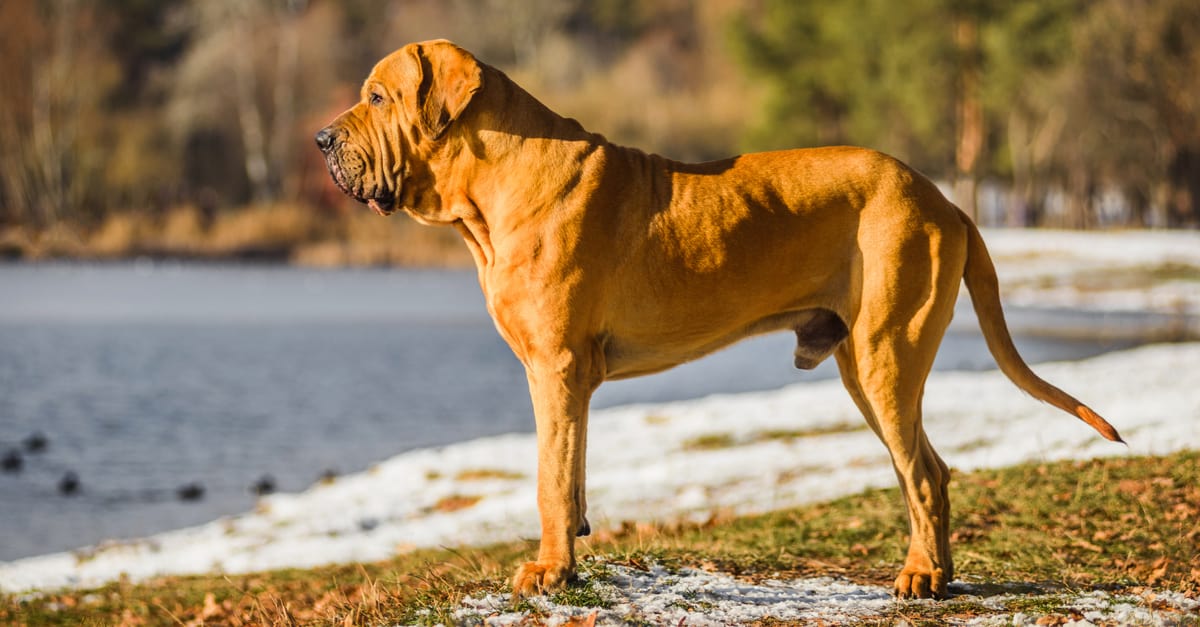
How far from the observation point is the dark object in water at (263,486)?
14.7 metres

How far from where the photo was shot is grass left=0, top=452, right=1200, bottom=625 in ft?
18.8

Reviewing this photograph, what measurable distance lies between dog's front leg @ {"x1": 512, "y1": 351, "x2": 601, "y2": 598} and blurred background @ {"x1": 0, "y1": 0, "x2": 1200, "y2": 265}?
44.9m

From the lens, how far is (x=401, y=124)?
5254 millimetres

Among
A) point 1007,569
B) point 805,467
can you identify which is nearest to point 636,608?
point 1007,569

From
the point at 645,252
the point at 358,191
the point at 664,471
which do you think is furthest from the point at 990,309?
the point at 664,471

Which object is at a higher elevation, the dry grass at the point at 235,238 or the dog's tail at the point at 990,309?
the dog's tail at the point at 990,309

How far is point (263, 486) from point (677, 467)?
5328 mm

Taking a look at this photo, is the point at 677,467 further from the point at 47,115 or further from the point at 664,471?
the point at 47,115

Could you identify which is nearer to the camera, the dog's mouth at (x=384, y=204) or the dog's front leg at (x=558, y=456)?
the dog's front leg at (x=558, y=456)

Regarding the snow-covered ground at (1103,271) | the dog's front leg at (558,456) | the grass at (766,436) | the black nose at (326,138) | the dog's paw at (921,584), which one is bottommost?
the snow-covered ground at (1103,271)

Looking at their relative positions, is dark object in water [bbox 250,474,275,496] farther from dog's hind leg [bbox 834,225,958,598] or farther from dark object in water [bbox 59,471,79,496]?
dog's hind leg [bbox 834,225,958,598]

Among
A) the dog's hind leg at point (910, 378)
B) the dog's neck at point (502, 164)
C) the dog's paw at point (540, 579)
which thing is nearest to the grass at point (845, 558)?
the dog's paw at point (540, 579)

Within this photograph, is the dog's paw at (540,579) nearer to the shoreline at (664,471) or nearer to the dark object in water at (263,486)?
the shoreline at (664,471)

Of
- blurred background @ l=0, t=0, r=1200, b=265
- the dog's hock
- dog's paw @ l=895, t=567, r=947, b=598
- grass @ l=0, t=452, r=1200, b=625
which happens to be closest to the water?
grass @ l=0, t=452, r=1200, b=625
